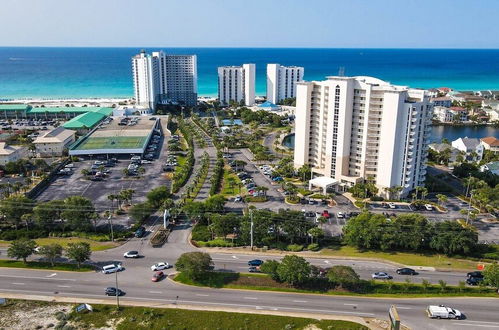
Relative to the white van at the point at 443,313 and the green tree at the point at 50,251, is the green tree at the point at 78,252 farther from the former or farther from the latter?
the white van at the point at 443,313

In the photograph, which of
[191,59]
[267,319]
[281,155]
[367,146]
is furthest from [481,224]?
[191,59]

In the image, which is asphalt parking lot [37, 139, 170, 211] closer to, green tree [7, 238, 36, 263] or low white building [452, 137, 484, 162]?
green tree [7, 238, 36, 263]

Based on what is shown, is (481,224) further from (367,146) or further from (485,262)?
(367,146)

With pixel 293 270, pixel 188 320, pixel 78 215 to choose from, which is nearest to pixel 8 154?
pixel 78 215

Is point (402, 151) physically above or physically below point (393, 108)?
below

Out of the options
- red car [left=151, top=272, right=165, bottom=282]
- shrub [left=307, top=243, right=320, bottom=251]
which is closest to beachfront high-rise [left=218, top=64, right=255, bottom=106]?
shrub [left=307, top=243, right=320, bottom=251]

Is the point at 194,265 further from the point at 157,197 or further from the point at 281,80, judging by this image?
the point at 281,80

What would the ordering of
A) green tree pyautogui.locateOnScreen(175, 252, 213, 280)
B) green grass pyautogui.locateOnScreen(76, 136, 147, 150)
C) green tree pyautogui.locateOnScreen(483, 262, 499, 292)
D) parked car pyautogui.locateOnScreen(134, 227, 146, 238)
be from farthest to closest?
green grass pyautogui.locateOnScreen(76, 136, 147, 150), parked car pyautogui.locateOnScreen(134, 227, 146, 238), green tree pyautogui.locateOnScreen(175, 252, 213, 280), green tree pyautogui.locateOnScreen(483, 262, 499, 292)
